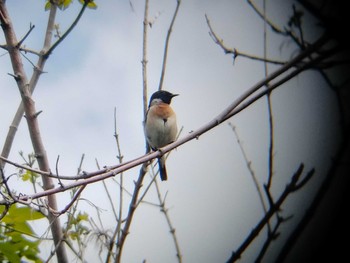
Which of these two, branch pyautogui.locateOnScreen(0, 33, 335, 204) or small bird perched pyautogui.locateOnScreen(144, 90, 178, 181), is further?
small bird perched pyautogui.locateOnScreen(144, 90, 178, 181)

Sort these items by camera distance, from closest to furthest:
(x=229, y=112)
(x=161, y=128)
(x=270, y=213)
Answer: (x=270, y=213) < (x=229, y=112) < (x=161, y=128)

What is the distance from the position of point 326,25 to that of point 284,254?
743 millimetres

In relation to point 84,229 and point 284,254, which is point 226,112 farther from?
point 84,229

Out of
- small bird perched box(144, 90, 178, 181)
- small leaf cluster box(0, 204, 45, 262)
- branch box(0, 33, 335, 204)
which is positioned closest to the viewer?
branch box(0, 33, 335, 204)

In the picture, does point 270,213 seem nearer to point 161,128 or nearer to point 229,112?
point 229,112

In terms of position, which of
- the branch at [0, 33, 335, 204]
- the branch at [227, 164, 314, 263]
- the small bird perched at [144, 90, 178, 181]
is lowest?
the branch at [227, 164, 314, 263]

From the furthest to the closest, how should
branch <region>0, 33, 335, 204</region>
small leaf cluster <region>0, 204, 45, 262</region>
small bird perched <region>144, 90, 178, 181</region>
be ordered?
small bird perched <region>144, 90, 178, 181</region>, small leaf cluster <region>0, 204, 45, 262</region>, branch <region>0, 33, 335, 204</region>

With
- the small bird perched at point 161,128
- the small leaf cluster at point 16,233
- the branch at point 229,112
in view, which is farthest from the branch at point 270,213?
the small bird perched at point 161,128

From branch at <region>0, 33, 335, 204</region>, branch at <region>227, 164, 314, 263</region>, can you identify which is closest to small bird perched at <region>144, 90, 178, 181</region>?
branch at <region>0, 33, 335, 204</region>

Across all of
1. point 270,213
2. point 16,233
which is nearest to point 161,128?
point 16,233

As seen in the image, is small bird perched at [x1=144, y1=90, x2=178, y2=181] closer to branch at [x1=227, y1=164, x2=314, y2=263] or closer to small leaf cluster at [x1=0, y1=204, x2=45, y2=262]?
small leaf cluster at [x1=0, y1=204, x2=45, y2=262]

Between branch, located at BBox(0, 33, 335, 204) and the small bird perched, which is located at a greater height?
the small bird perched

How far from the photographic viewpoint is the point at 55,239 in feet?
8.94

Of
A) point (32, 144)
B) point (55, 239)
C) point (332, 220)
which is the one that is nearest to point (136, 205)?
point (55, 239)
